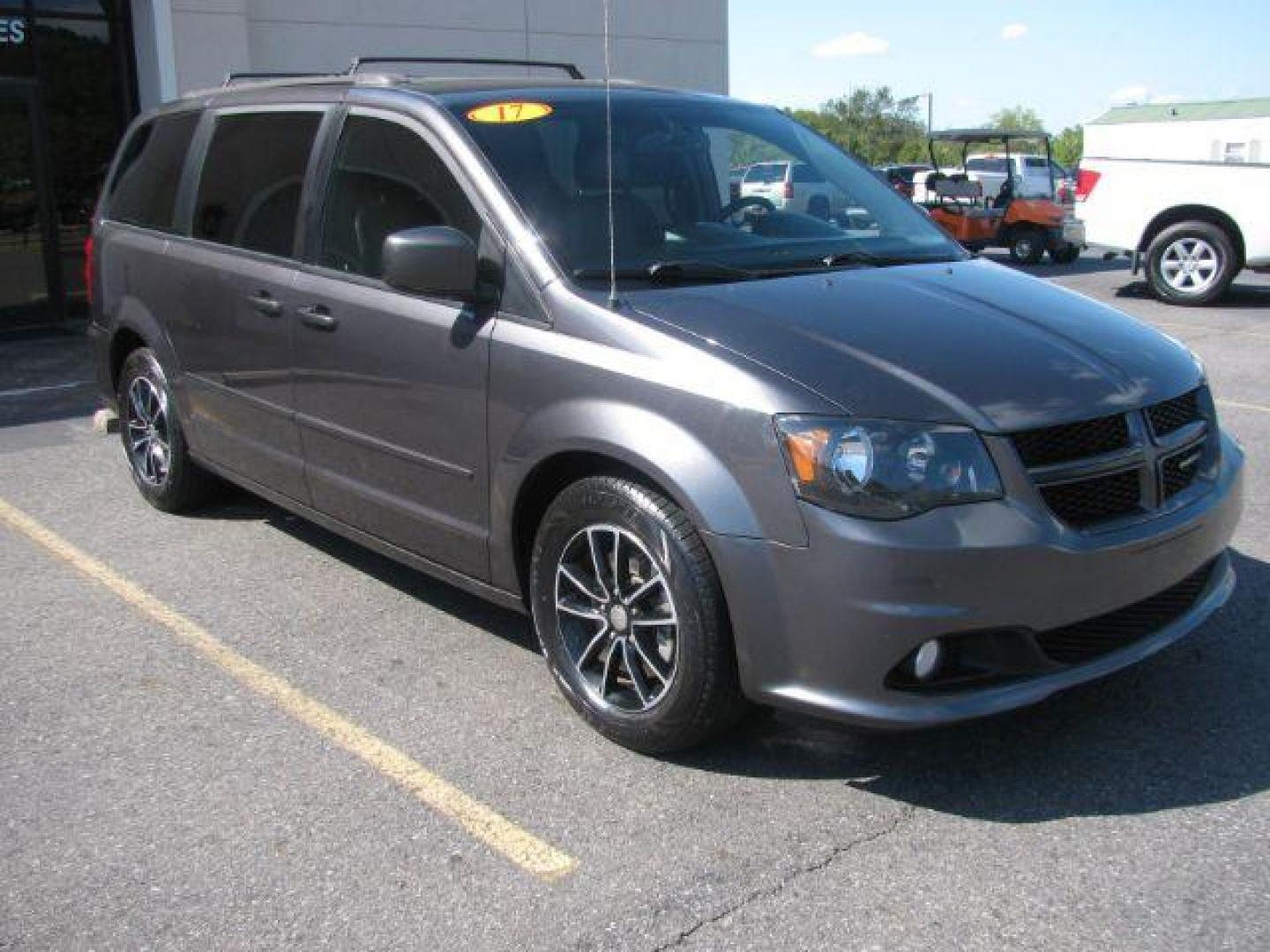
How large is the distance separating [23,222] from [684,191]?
10.2 m

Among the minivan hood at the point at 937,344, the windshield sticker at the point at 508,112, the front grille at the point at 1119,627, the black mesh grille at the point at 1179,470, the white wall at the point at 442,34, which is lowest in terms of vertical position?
the front grille at the point at 1119,627

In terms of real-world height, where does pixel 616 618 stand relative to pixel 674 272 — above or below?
below

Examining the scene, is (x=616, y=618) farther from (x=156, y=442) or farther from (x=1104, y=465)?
(x=156, y=442)

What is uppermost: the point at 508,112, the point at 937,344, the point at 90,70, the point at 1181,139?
the point at 90,70

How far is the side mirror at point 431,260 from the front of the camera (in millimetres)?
3602

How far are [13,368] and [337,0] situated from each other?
523cm

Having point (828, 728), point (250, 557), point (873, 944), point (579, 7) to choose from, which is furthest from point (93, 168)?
point (873, 944)

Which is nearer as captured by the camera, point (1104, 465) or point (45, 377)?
point (1104, 465)

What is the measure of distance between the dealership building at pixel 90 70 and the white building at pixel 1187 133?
22.8ft

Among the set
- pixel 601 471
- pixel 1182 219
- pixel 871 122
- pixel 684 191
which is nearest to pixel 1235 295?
pixel 1182 219

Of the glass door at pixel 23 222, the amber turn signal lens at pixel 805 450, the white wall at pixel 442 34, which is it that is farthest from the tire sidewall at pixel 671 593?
the glass door at pixel 23 222

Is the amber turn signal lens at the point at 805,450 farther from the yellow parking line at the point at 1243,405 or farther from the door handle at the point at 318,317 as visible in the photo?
the yellow parking line at the point at 1243,405

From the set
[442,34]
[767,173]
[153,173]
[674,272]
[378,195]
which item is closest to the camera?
[674,272]

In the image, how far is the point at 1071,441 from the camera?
3176mm
